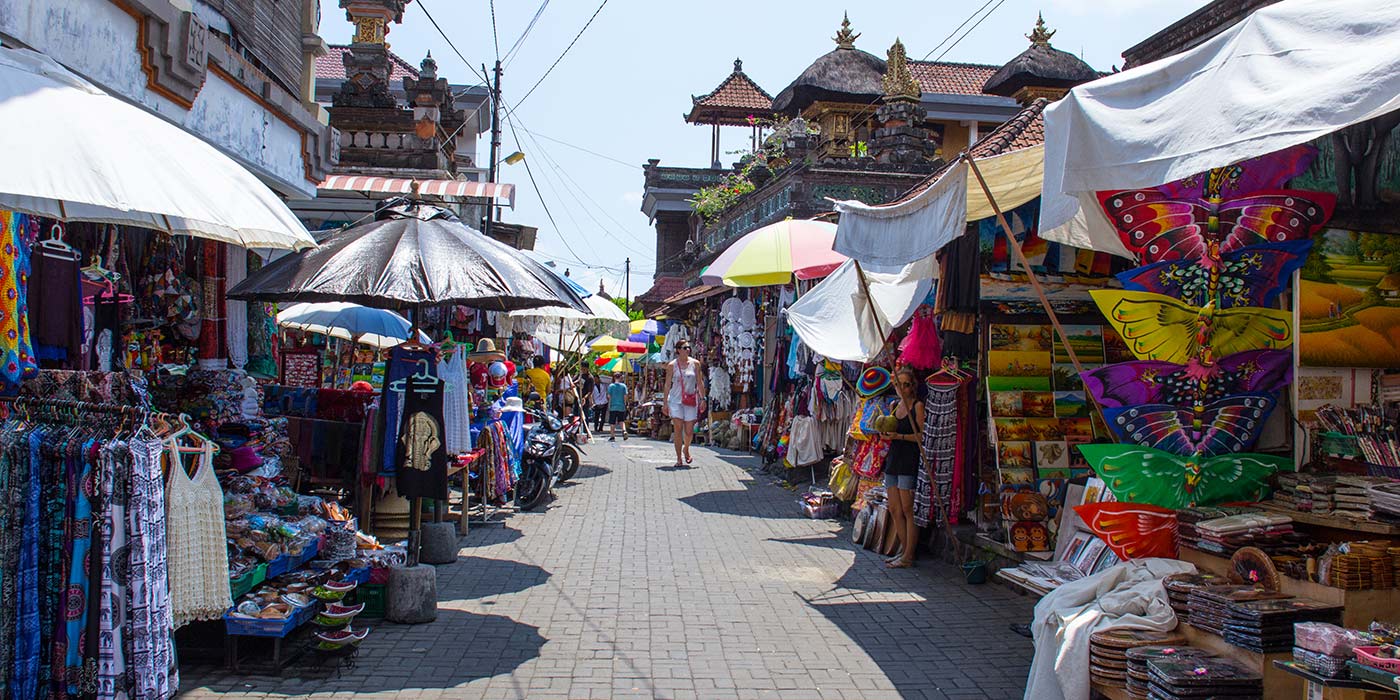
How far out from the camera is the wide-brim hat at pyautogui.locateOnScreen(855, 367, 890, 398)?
9.79 metres

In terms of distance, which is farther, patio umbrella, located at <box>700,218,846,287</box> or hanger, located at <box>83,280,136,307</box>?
patio umbrella, located at <box>700,218,846,287</box>

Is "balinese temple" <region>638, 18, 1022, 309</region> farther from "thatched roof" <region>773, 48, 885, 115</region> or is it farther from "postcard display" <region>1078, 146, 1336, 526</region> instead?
"postcard display" <region>1078, 146, 1336, 526</region>

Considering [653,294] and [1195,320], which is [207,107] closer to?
A: [1195,320]

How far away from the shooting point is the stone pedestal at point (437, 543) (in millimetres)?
8664

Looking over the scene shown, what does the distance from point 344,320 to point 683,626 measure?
21.6 ft

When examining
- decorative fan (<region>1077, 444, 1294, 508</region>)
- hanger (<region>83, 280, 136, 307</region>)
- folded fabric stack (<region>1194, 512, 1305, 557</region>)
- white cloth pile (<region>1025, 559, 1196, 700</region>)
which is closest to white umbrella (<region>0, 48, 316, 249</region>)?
hanger (<region>83, 280, 136, 307</region>)

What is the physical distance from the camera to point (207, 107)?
816 centimetres

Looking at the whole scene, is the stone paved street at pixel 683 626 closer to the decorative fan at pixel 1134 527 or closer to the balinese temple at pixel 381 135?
the decorative fan at pixel 1134 527

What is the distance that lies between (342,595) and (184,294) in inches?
137

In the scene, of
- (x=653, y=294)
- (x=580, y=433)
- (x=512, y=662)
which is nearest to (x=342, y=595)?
(x=512, y=662)

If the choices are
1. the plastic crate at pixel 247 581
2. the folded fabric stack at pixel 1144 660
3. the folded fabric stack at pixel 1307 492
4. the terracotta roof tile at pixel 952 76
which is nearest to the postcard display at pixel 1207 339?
the folded fabric stack at pixel 1307 492

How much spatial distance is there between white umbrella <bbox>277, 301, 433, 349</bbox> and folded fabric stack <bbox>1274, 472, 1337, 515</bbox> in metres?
8.60

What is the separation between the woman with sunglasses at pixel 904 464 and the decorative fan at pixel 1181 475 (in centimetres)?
312

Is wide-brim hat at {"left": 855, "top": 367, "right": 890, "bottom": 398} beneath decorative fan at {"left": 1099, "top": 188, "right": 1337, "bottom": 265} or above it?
beneath
